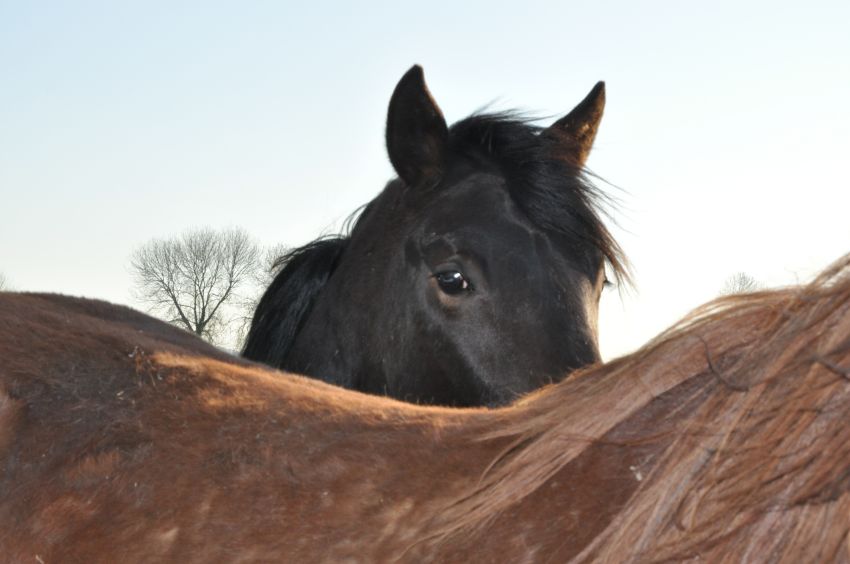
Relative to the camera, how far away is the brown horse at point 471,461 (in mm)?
1188

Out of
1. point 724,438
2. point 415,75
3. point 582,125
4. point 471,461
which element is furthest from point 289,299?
point 724,438

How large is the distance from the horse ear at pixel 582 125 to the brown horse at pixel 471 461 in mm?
3038

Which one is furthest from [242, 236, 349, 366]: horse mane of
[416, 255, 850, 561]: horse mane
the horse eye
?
[416, 255, 850, 561]: horse mane

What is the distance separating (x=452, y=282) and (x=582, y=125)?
1449 millimetres

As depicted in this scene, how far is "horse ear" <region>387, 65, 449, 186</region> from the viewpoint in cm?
455

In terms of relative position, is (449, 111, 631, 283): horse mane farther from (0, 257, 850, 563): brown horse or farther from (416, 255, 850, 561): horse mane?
(416, 255, 850, 561): horse mane

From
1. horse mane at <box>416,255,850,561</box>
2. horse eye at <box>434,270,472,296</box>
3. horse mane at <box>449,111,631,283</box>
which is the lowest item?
horse mane at <box>416,255,850,561</box>

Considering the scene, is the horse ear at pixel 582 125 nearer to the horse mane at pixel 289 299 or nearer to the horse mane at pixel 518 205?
the horse mane at pixel 518 205

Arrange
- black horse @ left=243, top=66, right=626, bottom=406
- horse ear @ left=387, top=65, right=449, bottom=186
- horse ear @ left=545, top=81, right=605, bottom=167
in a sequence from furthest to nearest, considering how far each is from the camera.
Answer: horse ear @ left=545, top=81, right=605, bottom=167, horse ear @ left=387, top=65, right=449, bottom=186, black horse @ left=243, top=66, right=626, bottom=406

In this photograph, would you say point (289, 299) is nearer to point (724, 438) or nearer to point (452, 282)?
point (452, 282)

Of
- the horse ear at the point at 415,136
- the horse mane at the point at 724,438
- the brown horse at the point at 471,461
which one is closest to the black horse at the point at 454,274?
the horse ear at the point at 415,136

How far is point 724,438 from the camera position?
1.24 meters

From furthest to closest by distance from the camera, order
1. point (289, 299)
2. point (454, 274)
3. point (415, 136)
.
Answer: point (289, 299), point (415, 136), point (454, 274)

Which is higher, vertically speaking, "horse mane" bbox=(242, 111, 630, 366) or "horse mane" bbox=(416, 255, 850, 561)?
"horse mane" bbox=(242, 111, 630, 366)
